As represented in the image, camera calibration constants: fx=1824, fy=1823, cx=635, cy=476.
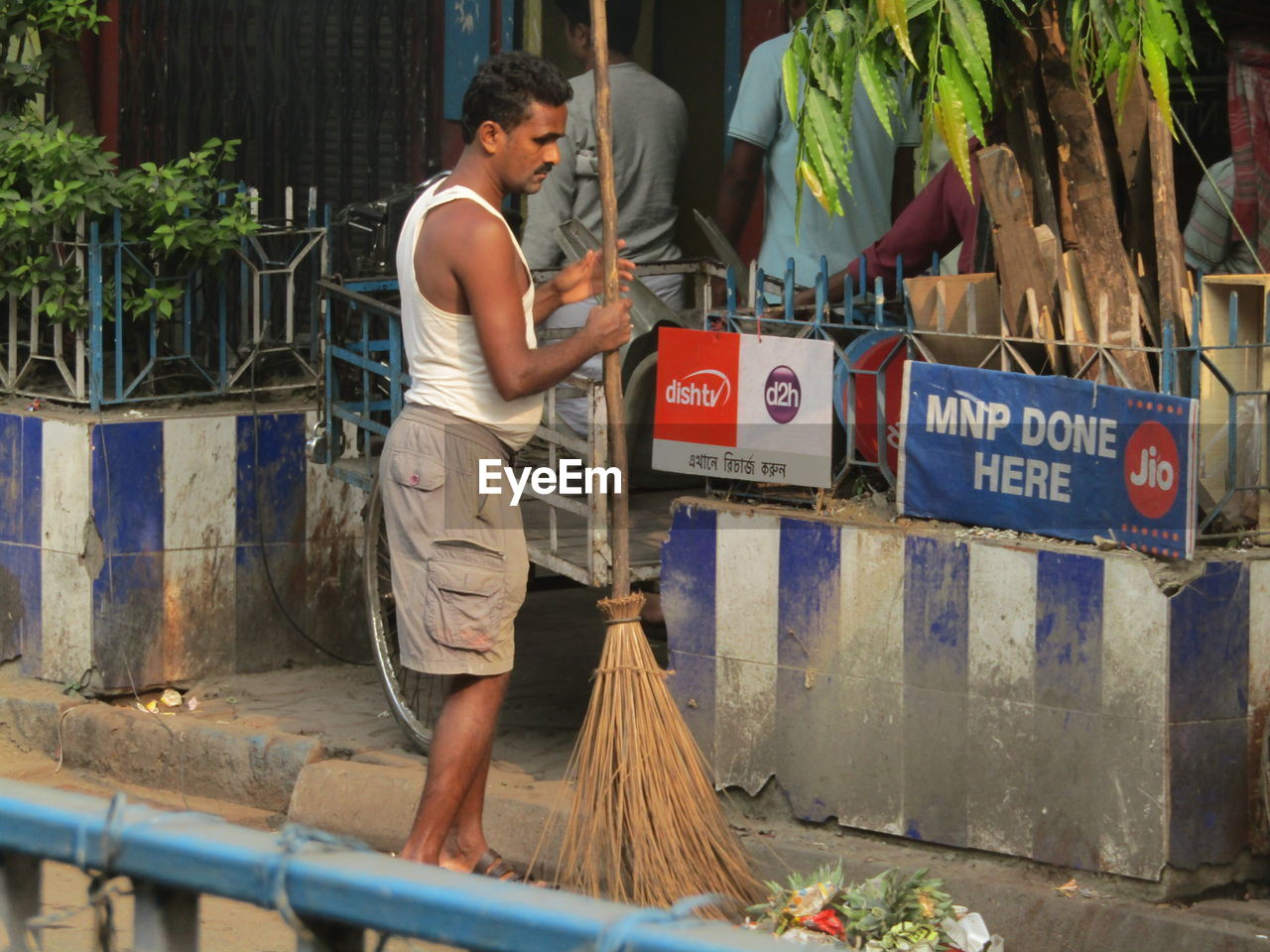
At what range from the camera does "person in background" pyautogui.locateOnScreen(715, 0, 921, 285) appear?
5.79m

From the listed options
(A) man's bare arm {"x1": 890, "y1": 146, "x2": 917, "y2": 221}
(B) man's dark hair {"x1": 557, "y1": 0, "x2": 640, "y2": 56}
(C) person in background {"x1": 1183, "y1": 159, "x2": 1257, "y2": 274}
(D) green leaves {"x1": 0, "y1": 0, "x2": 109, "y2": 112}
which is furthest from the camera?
(B) man's dark hair {"x1": 557, "y1": 0, "x2": 640, "y2": 56}

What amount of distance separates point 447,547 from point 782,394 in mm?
1087

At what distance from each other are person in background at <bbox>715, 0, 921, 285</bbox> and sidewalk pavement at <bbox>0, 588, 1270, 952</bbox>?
1639mm

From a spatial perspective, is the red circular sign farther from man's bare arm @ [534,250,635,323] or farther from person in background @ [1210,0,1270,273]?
person in background @ [1210,0,1270,273]

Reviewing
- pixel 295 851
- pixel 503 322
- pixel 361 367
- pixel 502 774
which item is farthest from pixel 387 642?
pixel 295 851

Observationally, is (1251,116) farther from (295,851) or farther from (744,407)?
(295,851)

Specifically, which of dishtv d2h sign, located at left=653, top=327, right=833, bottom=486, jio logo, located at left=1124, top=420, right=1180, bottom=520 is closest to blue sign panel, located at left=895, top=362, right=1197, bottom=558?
jio logo, located at left=1124, top=420, right=1180, bottom=520

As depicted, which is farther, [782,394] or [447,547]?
[782,394]

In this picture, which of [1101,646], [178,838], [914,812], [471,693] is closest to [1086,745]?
[1101,646]

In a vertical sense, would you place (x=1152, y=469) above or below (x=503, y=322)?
below

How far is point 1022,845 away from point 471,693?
1330 millimetres

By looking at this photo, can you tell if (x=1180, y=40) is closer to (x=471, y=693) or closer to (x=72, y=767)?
(x=471, y=693)

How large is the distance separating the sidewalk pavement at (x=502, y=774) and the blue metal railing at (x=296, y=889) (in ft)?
→ 8.53

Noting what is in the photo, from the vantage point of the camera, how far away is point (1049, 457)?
4.18 meters
